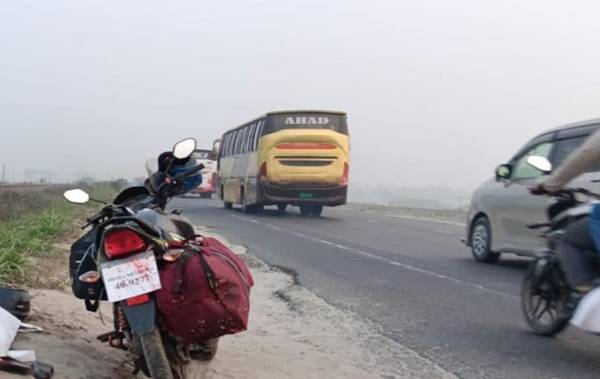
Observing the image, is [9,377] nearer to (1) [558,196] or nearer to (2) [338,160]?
(1) [558,196]

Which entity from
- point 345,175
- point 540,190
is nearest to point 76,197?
point 540,190

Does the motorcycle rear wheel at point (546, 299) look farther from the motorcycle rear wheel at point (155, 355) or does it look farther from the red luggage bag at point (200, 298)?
the motorcycle rear wheel at point (155, 355)

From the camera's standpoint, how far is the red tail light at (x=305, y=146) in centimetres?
2391

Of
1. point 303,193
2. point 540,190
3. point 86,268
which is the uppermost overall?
point 540,190

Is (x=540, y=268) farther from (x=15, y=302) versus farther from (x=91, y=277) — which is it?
(x=15, y=302)

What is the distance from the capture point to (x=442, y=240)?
1608 centimetres

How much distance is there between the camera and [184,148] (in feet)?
15.2

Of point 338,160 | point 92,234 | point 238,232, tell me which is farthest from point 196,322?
point 338,160

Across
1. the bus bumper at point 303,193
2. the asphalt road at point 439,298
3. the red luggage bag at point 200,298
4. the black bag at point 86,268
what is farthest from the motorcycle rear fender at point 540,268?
the bus bumper at point 303,193

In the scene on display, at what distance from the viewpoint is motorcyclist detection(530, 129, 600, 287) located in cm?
499

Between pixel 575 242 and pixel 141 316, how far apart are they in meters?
3.29

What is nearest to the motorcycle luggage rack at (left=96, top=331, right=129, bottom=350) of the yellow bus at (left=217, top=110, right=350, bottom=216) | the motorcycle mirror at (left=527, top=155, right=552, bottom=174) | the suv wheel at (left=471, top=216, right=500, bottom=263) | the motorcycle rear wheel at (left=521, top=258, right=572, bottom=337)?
the motorcycle rear wheel at (left=521, top=258, right=572, bottom=337)

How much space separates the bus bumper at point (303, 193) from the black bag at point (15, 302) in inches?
761

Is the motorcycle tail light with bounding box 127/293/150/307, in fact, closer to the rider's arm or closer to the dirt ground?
the dirt ground
